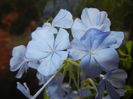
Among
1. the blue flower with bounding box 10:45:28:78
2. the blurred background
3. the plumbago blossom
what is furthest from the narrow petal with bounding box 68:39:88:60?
the blurred background

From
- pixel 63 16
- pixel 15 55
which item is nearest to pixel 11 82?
pixel 15 55

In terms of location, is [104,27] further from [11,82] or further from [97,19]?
[11,82]

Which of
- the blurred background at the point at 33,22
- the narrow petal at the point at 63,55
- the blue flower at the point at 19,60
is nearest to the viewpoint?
the narrow petal at the point at 63,55

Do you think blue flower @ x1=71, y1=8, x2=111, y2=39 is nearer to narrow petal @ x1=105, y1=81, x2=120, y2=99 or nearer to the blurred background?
narrow petal @ x1=105, y1=81, x2=120, y2=99

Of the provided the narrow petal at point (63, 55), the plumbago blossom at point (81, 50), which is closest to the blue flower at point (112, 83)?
the plumbago blossom at point (81, 50)

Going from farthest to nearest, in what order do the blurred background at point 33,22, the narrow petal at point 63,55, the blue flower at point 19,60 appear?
the blurred background at point 33,22
the blue flower at point 19,60
the narrow petal at point 63,55

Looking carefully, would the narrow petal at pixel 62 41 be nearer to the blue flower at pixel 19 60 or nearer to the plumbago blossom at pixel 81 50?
the plumbago blossom at pixel 81 50

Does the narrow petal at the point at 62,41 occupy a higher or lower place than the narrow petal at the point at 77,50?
higher

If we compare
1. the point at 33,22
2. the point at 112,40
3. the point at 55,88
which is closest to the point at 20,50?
the point at 55,88
